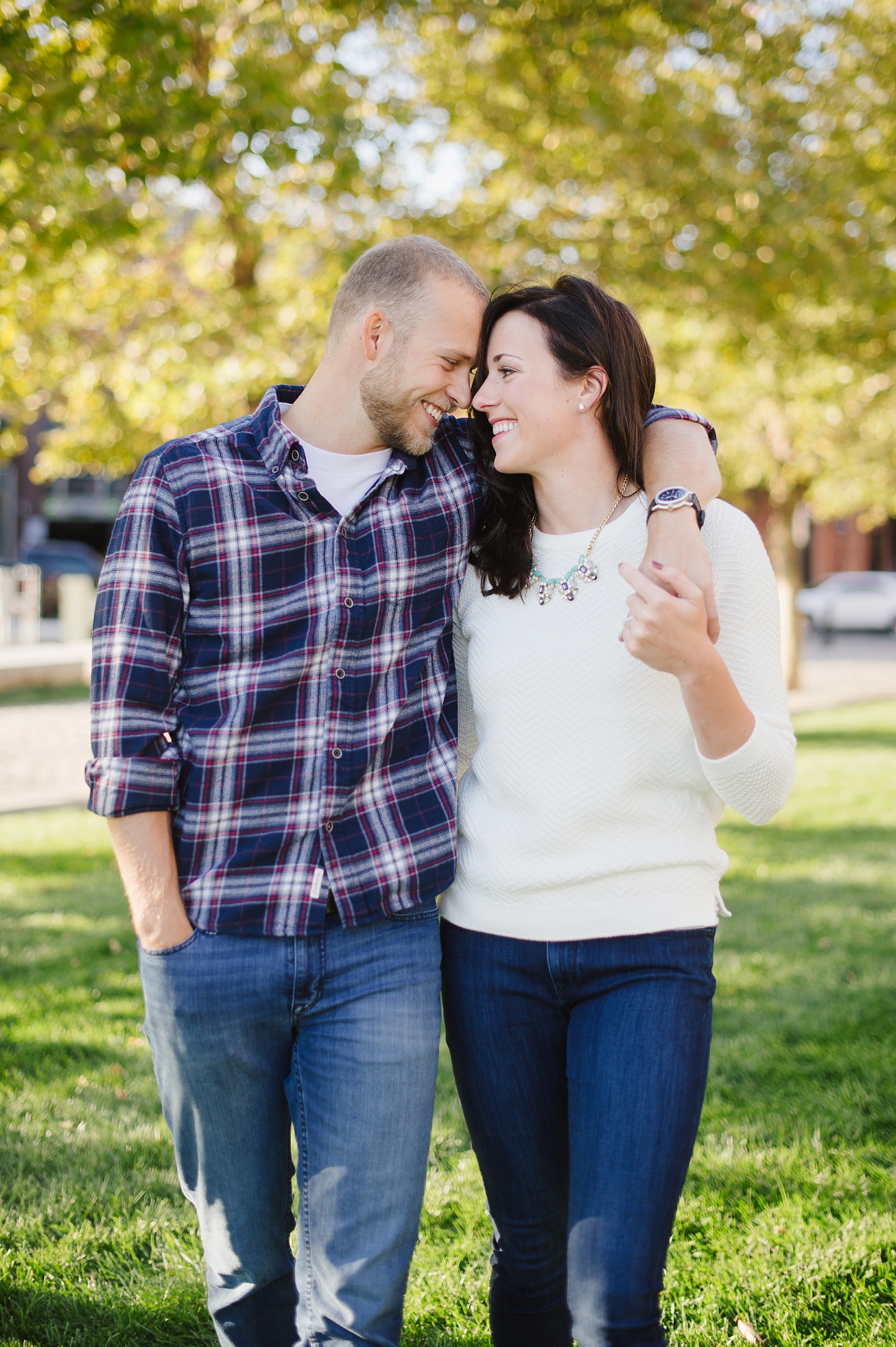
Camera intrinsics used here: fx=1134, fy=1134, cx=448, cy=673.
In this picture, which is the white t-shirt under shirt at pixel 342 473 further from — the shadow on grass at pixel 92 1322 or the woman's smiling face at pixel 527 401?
the shadow on grass at pixel 92 1322

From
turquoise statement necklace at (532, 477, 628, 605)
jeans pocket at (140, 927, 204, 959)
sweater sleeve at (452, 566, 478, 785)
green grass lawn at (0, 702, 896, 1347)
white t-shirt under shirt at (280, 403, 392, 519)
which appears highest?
white t-shirt under shirt at (280, 403, 392, 519)

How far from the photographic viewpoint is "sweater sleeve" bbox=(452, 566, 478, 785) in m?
2.31

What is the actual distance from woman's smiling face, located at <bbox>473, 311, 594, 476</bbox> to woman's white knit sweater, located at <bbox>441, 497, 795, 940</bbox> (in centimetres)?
24

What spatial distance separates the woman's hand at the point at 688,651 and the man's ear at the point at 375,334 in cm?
75

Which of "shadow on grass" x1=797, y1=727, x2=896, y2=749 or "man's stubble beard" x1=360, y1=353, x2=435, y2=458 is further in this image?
"shadow on grass" x1=797, y1=727, x2=896, y2=749

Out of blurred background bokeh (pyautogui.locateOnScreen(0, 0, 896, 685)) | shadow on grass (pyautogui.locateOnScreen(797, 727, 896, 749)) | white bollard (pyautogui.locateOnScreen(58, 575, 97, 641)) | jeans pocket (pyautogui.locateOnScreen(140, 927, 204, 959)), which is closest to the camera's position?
jeans pocket (pyautogui.locateOnScreen(140, 927, 204, 959))

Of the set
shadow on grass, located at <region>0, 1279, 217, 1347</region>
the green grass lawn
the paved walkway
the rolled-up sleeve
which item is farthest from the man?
the paved walkway

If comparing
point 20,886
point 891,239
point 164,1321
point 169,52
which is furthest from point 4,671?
point 164,1321

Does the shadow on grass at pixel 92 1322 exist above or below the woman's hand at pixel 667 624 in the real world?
below

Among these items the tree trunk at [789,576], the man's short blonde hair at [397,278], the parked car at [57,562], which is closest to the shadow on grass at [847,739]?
the tree trunk at [789,576]

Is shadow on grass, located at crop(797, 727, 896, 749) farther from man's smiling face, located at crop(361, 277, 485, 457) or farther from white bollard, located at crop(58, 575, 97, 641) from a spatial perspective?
white bollard, located at crop(58, 575, 97, 641)

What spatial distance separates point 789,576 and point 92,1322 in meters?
14.0

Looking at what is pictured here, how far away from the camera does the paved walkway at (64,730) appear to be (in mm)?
9219

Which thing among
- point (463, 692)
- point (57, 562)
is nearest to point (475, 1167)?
point (463, 692)
